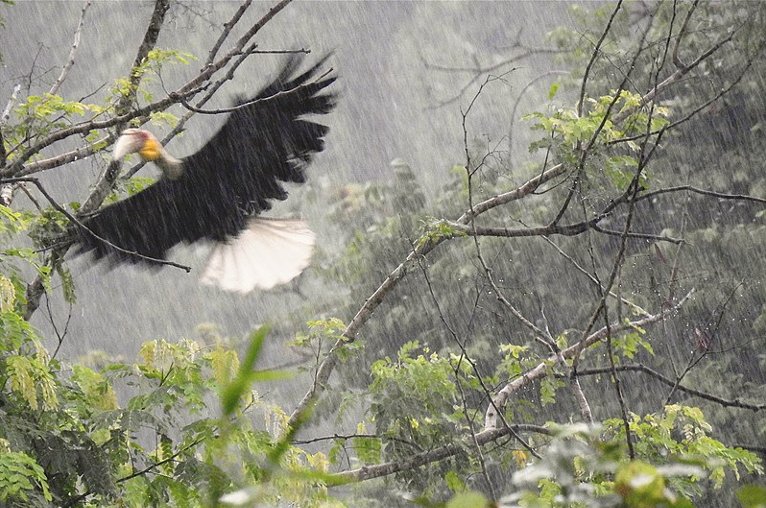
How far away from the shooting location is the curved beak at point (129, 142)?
9.10 feet

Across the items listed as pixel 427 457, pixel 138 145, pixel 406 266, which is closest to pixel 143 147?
pixel 138 145

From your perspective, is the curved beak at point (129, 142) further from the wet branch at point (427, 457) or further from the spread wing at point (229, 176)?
the wet branch at point (427, 457)

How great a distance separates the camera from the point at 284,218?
10.8 feet

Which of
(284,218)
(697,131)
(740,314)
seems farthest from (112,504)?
(697,131)

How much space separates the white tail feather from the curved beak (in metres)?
0.52

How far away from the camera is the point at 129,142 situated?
281 centimetres

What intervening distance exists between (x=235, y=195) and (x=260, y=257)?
0.79 ft

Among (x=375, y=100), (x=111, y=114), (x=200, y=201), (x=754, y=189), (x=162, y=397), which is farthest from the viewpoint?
(x=375, y=100)

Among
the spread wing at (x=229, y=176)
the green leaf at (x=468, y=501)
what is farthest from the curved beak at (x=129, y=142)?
the green leaf at (x=468, y=501)

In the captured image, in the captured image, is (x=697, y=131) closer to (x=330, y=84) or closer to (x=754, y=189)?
(x=754, y=189)

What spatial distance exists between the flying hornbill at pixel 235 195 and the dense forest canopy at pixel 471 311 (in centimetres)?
10

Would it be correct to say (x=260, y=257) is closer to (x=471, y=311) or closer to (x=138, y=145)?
(x=138, y=145)

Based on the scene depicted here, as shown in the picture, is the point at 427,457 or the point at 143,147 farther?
the point at 427,457

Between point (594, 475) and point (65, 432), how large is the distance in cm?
126
